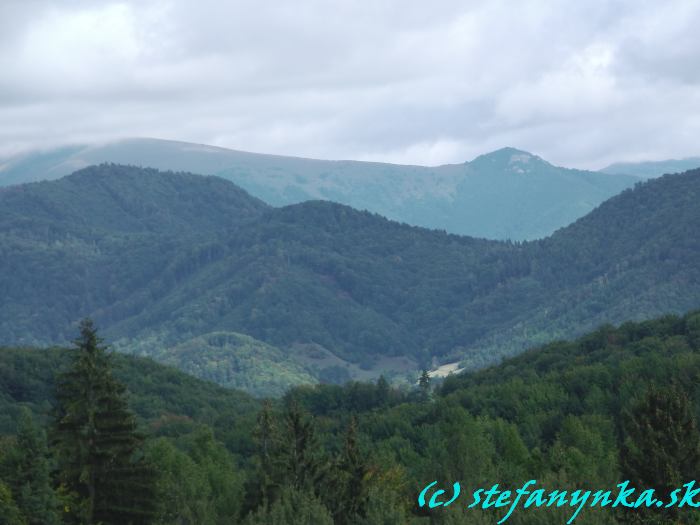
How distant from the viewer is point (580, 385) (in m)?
148

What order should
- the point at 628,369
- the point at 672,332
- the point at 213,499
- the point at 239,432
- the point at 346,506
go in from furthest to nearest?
the point at 672,332, the point at 239,432, the point at 628,369, the point at 213,499, the point at 346,506

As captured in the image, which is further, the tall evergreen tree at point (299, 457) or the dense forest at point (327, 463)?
the tall evergreen tree at point (299, 457)

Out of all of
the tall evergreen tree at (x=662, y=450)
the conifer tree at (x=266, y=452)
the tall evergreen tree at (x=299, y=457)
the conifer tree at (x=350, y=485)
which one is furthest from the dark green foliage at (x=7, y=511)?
the tall evergreen tree at (x=662, y=450)

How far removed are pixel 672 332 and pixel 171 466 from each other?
374 feet

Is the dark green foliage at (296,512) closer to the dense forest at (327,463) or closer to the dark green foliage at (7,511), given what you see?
the dense forest at (327,463)

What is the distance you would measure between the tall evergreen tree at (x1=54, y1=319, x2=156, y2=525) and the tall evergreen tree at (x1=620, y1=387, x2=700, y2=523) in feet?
86.1

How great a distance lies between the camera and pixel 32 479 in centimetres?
6044

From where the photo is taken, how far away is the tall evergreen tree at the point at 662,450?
63.6 m

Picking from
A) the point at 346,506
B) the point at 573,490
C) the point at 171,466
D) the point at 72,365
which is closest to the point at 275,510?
the point at 346,506

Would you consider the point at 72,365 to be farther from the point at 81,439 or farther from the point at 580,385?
the point at 580,385

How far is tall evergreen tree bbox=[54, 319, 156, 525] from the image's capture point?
6256 cm

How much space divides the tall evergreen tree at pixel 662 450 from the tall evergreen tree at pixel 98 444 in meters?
26.2

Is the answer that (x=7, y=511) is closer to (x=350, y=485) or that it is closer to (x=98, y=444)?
(x=98, y=444)

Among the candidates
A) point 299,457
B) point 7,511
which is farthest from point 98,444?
point 299,457
